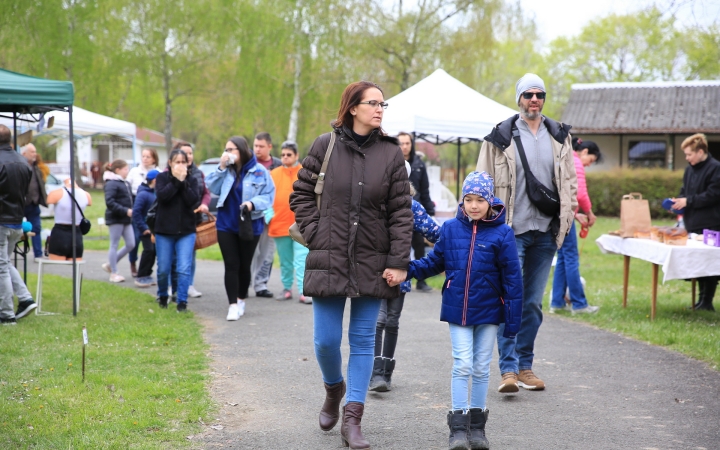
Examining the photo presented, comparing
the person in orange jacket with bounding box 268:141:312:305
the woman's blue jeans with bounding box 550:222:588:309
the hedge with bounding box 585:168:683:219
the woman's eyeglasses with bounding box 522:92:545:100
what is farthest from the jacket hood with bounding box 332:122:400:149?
the hedge with bounding box 585:168:683:219

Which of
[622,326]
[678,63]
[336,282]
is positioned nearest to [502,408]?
[336,282]

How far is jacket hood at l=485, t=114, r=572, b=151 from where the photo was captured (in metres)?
5.82

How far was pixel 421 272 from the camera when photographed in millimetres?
4844

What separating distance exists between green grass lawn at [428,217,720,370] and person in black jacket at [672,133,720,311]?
728mm

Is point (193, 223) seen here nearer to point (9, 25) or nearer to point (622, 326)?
point (622, 326)

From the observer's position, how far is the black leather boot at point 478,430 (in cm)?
461

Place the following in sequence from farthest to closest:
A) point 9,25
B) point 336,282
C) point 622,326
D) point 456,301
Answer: point 9,25, point 622,326, point 456,301, point 336,282

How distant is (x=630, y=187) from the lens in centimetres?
2816

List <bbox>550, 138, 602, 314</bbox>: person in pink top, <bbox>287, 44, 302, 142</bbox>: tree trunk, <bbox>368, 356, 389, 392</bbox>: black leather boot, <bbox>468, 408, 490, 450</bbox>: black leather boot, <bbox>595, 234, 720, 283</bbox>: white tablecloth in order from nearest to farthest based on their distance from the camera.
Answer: <bbox>468, 408, 490, 450</bbox>: black leather boot < <bbox>368, 356, 389, 392</bbox>: black leather boot < <bbox>595, 234, 720, 283</bbox>: white tablecloth < <bbox>550, 138, 602, 314</bbox>: person in pink top < <bbox>287, 44, 302, 142</bbox>: tree trunk

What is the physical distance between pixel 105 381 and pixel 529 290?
10.8ft

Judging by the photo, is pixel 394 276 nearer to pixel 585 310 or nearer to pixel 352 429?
pixel 352 429

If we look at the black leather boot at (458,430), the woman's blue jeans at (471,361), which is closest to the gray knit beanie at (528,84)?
the woman's blue jeans at (471,361)

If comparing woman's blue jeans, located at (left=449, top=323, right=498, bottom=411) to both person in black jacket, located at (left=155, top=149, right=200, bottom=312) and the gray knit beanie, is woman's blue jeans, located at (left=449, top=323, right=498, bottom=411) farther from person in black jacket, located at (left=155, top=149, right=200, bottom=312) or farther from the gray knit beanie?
person in black jacket, located at (left=155, top=149, right=200, bottom=312)

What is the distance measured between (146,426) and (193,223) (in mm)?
4685
